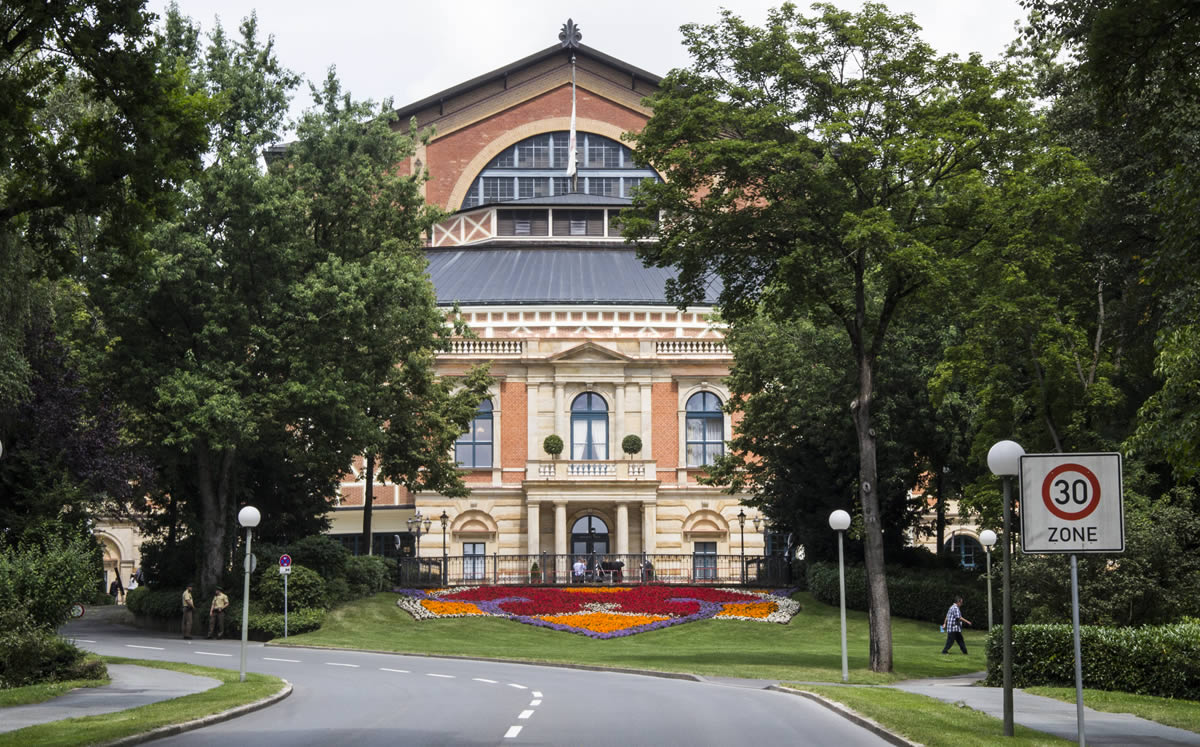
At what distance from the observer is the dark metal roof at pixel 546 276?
67.4 m

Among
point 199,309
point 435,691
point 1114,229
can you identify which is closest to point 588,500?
point 199,309

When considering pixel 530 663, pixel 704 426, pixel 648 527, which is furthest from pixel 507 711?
pixel 704 426

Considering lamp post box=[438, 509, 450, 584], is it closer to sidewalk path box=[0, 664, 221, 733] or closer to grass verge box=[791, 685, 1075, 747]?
sidewalk path box=[0, 664, 221, 733]

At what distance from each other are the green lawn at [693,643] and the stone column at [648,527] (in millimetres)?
11619

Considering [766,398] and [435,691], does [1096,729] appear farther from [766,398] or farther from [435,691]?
[766,398]

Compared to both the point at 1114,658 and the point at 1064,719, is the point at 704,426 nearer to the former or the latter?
the point at 1114,658

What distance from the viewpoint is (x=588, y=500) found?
200 feet

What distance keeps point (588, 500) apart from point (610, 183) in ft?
86.6

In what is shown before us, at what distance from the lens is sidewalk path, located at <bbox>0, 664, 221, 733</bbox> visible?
1797 centimetres

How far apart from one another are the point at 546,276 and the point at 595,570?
18759 millimetres

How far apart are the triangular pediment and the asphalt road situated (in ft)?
106

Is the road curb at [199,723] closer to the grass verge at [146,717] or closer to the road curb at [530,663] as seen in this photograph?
the grass verge at [146,717]

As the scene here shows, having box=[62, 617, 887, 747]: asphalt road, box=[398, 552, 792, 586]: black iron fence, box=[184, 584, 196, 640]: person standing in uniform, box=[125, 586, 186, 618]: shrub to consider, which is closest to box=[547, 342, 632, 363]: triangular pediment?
box=[398, 552, 792, 586]: black iron fence

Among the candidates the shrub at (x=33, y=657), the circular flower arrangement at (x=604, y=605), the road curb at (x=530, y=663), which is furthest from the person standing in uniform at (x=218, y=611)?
the shrub at (x=33, y=657)
